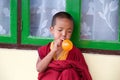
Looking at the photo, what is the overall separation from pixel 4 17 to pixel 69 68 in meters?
0.54

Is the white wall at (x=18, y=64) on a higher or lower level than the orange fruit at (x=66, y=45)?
lower

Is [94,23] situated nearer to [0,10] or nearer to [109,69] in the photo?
[109,69]

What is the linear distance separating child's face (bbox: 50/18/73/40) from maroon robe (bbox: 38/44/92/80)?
0.35 feet

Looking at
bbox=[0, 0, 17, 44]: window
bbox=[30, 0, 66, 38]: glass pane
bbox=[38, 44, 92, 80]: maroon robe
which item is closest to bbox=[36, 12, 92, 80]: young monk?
bbox=[38, 44, 92, 80]: maroon robe

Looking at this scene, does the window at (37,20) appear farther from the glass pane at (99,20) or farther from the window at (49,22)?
the glass pane at (99,20)

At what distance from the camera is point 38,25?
1.67 meters

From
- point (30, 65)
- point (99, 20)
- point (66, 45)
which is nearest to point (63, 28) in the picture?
point (66, 45)

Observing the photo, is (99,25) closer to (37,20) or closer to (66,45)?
(66,45)

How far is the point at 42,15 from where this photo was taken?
5.43ft

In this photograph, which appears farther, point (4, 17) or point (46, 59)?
point (4, 17)

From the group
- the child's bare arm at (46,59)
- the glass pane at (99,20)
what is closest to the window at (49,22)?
the glass pane at (99,20)

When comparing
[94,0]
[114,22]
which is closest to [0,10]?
[94,0]

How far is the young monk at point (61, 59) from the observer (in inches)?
58.0

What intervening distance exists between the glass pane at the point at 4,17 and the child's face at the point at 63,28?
379 millimetres
